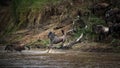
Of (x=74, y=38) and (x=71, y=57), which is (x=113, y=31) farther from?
(x=71, y=57)

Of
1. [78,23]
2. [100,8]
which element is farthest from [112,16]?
[78,23]

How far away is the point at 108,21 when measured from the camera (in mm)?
16750

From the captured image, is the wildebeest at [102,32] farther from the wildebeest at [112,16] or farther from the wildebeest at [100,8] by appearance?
the wildebeest at [100,8]

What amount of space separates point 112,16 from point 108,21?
0.46m

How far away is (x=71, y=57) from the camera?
12.8m

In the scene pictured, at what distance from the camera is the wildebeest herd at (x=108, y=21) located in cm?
1585

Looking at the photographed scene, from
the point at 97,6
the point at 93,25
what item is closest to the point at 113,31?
the point at 93,25

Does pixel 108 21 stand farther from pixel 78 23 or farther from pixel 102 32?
pixel 78 23

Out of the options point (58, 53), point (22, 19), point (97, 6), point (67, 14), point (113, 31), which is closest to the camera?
point (58, 53)

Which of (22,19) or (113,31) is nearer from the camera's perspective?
(113,31)

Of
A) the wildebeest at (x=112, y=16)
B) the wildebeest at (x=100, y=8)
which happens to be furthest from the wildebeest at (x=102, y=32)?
the wildebeest at (x=100, y=8)

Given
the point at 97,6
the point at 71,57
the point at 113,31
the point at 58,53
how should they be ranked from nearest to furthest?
the point at 71,57, the point at 58,53, the point at 113,31, the point at 97,6

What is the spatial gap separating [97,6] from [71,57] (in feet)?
19.4

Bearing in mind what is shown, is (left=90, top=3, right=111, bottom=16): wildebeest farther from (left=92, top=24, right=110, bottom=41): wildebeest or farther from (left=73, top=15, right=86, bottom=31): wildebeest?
(left=92, top=24, right=110, bottom=41): wildebeest
